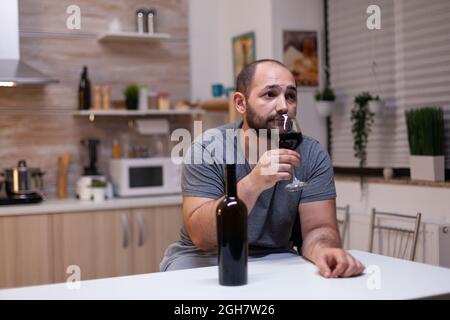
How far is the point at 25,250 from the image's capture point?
10.8 ft

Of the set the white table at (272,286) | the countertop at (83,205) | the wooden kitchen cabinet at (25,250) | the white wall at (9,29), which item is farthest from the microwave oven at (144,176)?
the white table at (272,286)

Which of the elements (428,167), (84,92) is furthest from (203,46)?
(428,167)

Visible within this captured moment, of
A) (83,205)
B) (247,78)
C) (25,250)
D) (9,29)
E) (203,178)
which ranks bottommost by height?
(25,250)

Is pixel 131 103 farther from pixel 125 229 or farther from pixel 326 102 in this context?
pixel 326 102

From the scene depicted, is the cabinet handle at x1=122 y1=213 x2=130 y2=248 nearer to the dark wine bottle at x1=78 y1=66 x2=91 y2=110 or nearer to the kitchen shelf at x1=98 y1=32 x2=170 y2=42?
the dark wine bottle at x1=78 y1=66 x2=91 y2=110

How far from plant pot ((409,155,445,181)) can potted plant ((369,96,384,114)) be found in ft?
1.31

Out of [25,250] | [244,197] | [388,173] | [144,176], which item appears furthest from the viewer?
[144,176]

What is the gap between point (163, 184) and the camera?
12.6 ft

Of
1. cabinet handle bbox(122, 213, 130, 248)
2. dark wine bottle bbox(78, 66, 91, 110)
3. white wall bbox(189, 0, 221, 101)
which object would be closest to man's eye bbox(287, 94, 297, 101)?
cabinet handle bbox(122, 213, 130, 248)

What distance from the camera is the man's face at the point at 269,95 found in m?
1.89

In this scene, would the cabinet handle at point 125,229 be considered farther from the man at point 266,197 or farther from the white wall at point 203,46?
the man at point 266,197

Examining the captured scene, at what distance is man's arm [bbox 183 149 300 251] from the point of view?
155 centimetres
